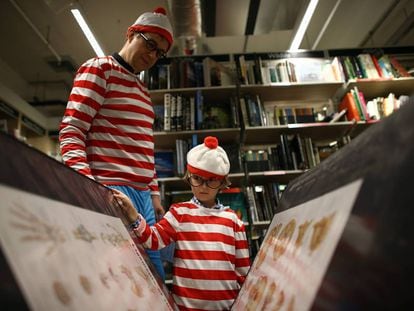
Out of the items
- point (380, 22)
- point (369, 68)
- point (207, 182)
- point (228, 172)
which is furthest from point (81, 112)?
point (380, 22)

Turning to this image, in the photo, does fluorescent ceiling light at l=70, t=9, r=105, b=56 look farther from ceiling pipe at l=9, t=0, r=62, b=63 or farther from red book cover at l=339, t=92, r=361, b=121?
red book cover at l=339, t=92, r=361, b=121

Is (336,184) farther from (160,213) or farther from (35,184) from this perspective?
(160,213)

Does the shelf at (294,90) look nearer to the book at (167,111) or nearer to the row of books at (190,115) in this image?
the row of books at (190,115)

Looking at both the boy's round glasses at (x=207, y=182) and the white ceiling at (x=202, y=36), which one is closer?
the boy's round glasses at (x=207, y=182)

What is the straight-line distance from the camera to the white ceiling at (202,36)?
9.46 feet

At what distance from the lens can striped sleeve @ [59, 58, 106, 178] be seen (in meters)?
0.85

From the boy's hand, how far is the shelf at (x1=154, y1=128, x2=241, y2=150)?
6.01 feet

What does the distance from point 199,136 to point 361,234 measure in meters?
2.51

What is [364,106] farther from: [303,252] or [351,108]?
[303,252]

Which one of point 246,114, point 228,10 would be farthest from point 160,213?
point 228,10

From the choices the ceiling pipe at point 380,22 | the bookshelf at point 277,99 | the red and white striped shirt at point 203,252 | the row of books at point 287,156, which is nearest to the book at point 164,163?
the bookshelf at point 277,99

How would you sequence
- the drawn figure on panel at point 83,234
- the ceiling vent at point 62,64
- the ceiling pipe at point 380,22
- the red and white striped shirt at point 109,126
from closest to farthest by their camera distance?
the drawn figure on panel at point 83,234
the red and white striped shirt at point 109,126
the ceiling pipe at point 380,22
the ceiling vent at point 62,64

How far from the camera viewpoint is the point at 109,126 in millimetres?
1023

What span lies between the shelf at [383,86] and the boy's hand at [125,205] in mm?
2775
